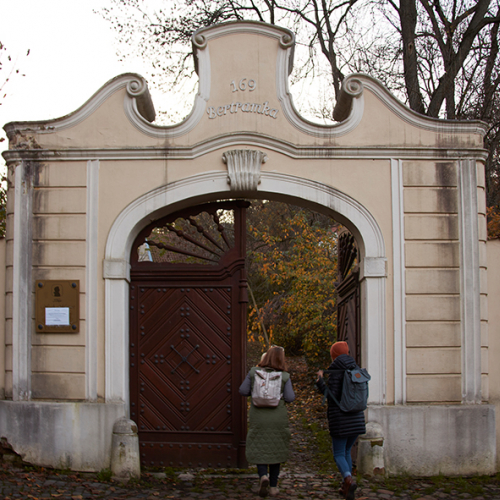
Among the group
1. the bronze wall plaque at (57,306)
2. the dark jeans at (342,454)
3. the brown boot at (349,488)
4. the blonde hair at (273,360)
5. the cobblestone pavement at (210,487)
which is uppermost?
the bronze wall plaque at (57,306)

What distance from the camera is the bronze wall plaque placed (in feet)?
21.4

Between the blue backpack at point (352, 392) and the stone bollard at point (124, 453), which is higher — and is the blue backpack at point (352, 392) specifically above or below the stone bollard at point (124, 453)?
above

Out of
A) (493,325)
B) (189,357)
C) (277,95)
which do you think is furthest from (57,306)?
(493,325)

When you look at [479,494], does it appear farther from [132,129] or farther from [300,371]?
[300,371]

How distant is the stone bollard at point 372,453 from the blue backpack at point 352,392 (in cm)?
86

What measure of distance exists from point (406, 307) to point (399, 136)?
5.98 feet

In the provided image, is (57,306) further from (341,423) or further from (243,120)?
(341,423)

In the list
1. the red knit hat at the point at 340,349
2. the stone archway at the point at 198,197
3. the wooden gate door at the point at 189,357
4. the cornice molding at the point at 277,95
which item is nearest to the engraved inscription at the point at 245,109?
the cornice molding at the point at 277,95

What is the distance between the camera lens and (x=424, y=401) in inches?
253

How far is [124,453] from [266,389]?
180 centimetres

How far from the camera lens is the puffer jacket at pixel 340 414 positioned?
547 centimetres

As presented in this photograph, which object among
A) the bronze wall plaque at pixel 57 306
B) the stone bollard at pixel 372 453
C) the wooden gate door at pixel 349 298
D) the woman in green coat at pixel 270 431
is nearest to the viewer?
the woman in green coat at pixel 270 431

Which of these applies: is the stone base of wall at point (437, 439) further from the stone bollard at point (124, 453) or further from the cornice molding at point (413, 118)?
the cornice molding at point (413, 118)

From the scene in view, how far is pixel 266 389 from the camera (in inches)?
216
